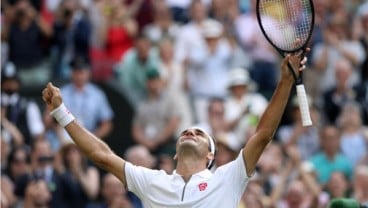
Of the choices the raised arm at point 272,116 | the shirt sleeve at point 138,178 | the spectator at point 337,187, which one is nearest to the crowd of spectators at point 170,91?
the spectator at point 337,187

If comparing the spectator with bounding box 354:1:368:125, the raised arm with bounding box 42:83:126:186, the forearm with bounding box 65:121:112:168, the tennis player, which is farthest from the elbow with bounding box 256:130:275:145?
the spectator with bounding box 354:1:368:125

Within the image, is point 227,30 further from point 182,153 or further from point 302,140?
point 182,153

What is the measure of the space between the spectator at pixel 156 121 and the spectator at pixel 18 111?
52.7 inches

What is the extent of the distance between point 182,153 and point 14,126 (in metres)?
8.34

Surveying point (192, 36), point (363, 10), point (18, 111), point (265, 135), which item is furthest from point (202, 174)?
point (363, 10)

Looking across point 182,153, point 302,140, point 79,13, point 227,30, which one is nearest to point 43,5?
point 79,13

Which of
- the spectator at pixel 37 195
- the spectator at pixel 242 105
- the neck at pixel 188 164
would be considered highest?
the neck at pixel 188 164

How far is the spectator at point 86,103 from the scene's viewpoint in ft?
66.4

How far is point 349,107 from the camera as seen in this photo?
20406 mm

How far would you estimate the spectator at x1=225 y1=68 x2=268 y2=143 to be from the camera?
65.8 ft

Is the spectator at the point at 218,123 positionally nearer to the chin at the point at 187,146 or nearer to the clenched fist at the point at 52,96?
the chin at the point at 187,146

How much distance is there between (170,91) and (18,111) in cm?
208

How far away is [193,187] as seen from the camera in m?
11.5

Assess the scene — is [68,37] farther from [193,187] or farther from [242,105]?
[193,187]
